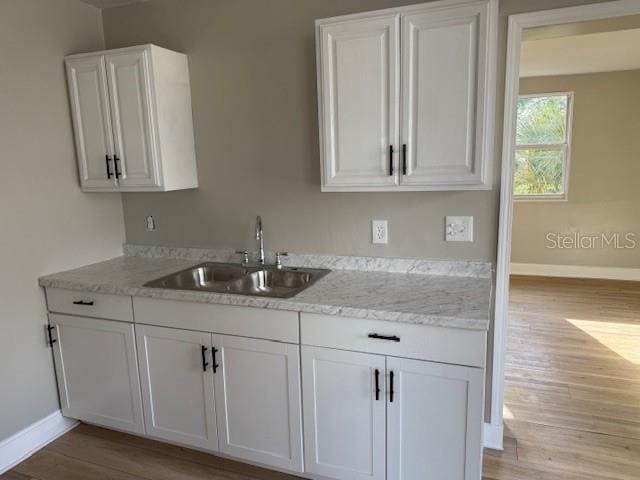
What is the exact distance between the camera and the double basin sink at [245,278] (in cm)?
239

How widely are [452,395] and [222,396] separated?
1.07m

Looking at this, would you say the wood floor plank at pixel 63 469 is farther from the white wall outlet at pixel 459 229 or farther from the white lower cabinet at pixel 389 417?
the white wall outlet at pixel 459 229

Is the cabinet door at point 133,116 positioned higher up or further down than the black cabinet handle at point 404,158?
higher up

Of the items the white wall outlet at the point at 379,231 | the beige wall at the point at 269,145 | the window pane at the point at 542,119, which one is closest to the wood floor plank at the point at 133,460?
the beige wall at the point at 269,145

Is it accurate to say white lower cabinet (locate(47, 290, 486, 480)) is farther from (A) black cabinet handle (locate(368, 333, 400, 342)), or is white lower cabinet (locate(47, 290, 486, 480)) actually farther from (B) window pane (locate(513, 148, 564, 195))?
(B) window pane (locate(513, 148, 564, 195))

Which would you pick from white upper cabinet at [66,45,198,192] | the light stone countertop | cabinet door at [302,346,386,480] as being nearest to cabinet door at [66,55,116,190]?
white upper cabinet at [66,45,198,192]

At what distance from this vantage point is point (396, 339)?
1.79 metres

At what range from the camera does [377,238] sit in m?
2.40

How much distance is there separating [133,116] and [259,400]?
63.4 inches

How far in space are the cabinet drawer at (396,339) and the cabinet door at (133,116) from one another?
125cm

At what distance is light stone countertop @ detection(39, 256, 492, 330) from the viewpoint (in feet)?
5.80

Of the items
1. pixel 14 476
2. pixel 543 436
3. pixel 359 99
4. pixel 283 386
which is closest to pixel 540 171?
pixel 543 436

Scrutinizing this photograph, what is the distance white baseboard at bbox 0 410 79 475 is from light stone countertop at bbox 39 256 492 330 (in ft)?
2.57

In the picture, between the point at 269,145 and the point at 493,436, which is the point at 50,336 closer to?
the point at 269,145
